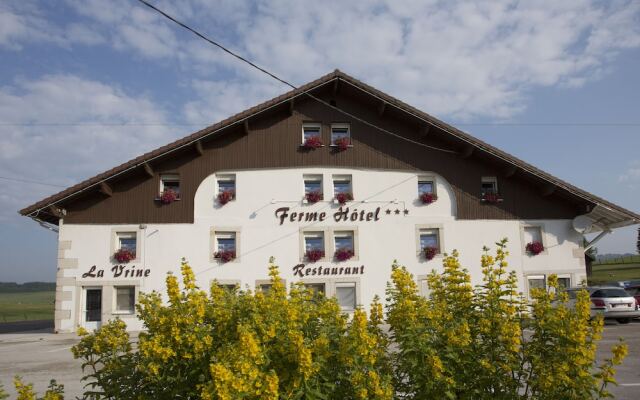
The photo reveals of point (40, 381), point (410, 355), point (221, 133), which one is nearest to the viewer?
point (410, 355)

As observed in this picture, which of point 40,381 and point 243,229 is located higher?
point 243,229

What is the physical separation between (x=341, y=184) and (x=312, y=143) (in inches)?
81.1

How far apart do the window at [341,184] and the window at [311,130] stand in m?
1.98

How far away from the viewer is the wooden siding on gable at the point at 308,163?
18.5 metres

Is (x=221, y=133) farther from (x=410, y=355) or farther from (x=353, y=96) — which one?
(x=410, y=355)

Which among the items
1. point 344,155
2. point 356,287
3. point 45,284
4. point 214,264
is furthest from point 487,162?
point 45,284

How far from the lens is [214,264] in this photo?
59.8 ft

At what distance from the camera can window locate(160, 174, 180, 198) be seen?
62.1 feet

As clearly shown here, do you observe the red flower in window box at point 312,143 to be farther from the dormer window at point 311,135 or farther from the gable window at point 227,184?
the gable window at point 227,184

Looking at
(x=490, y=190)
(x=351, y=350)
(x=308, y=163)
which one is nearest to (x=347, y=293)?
(x=308, y=163)

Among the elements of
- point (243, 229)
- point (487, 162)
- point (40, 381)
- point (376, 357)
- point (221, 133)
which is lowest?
point (40, 381)

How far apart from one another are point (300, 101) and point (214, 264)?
7.52 metres

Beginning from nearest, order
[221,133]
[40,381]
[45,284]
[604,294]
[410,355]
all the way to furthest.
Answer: [410,355] → [40,381] → [604,294] → [221,133] → [45,284]

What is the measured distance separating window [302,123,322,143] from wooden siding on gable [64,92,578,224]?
25 cm
